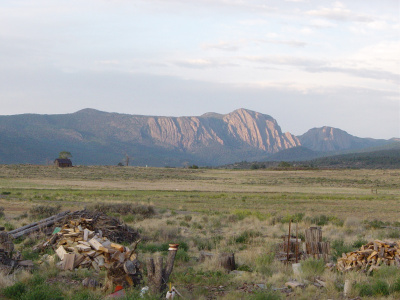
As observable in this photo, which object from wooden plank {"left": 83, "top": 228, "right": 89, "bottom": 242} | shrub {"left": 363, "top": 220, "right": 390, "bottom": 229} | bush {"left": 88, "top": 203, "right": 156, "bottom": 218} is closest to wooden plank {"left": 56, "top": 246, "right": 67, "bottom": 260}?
wooden plank {"left": 83, "top": 228, "right": 89, "bottom": 242}

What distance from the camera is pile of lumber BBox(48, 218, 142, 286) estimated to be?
1125 cm

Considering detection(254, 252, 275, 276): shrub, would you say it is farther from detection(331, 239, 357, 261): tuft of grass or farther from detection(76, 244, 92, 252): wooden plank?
detection(76, 244, 92, 252): wooden plank

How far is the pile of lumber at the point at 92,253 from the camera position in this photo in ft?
36.9

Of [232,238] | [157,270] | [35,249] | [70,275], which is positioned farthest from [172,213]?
[157,270]

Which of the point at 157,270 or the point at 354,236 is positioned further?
the point at 354,236

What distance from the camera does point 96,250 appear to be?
44.3 ft

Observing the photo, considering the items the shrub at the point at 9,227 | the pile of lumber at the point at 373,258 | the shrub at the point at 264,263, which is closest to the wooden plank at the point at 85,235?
the shrub at the point at 264,263

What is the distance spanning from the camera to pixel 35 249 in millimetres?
15492

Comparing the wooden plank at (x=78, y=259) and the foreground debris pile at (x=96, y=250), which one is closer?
the foreground debris pile at (x=96, y=250)

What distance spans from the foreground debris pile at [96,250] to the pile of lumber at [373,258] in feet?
18.7

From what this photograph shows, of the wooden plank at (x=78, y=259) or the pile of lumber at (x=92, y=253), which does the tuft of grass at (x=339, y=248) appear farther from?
the wooden plank at (x=78, y=259)

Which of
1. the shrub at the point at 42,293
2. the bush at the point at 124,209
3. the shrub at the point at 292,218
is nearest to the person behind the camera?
the shrub at the point at 42,293

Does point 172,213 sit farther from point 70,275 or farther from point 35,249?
point 70,275

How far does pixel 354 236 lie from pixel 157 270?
41.8 feet
